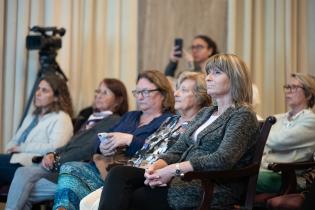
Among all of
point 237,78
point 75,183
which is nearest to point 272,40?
point 237,78

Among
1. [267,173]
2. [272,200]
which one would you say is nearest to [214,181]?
[272,200]

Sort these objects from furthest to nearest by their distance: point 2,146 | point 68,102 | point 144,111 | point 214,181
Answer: point 2,146 < point 68,102 < point 144,111 < point 214,181

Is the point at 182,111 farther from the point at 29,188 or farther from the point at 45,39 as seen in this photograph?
the point at 45,39

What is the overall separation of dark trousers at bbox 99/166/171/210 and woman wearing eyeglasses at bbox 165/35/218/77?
75.3 inches

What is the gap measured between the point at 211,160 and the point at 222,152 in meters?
0.06

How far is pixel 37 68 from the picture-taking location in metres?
4.64

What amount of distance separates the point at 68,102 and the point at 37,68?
2.35 feet

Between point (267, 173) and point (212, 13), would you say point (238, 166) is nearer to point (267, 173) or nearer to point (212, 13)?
point (267, 173)

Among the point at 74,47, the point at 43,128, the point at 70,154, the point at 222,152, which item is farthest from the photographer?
the point at 74,47

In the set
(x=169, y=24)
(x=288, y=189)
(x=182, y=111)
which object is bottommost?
(x=288, y=189)

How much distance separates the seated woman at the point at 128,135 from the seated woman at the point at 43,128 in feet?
1.62

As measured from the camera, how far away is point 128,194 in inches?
99.8

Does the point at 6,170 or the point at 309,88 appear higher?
the point at 309,88

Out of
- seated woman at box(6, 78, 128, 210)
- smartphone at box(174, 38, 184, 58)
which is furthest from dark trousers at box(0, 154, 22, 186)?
smartphone at box(174, 38, 184, 58)
